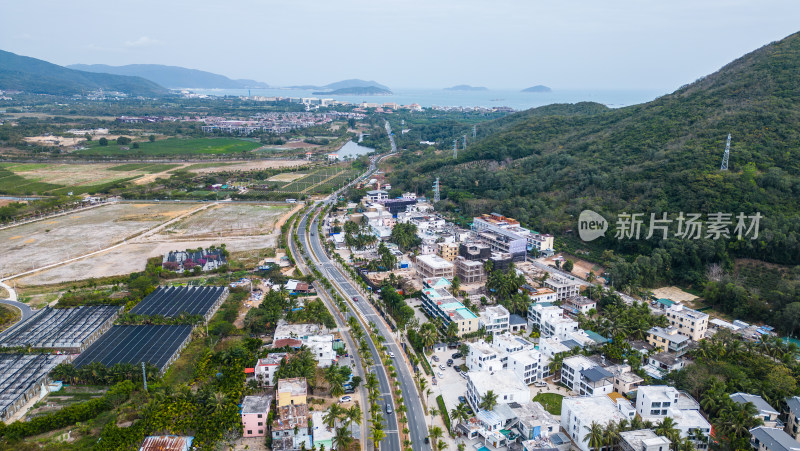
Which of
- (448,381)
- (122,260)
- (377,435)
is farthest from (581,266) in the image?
(122,260)

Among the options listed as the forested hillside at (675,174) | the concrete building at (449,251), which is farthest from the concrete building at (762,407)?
the concrete building at (449,251)

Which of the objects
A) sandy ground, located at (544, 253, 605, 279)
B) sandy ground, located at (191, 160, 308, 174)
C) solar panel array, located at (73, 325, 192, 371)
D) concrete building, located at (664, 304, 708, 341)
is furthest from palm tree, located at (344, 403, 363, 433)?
sandy ground, located at (191, 160, 308, 174)

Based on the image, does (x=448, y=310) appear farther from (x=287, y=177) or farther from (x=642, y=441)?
(x=287, y=177)

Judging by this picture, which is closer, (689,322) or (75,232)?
(689,322)

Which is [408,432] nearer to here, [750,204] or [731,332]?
[731,332]

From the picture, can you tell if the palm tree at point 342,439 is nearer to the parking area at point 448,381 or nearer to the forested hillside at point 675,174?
the parking area at point 448,381

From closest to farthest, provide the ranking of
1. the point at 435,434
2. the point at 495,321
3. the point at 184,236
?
the point at 435,434 < the point at 495,321 < the point at 184,236

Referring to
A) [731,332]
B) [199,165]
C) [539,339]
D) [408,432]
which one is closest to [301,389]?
[408,432]
